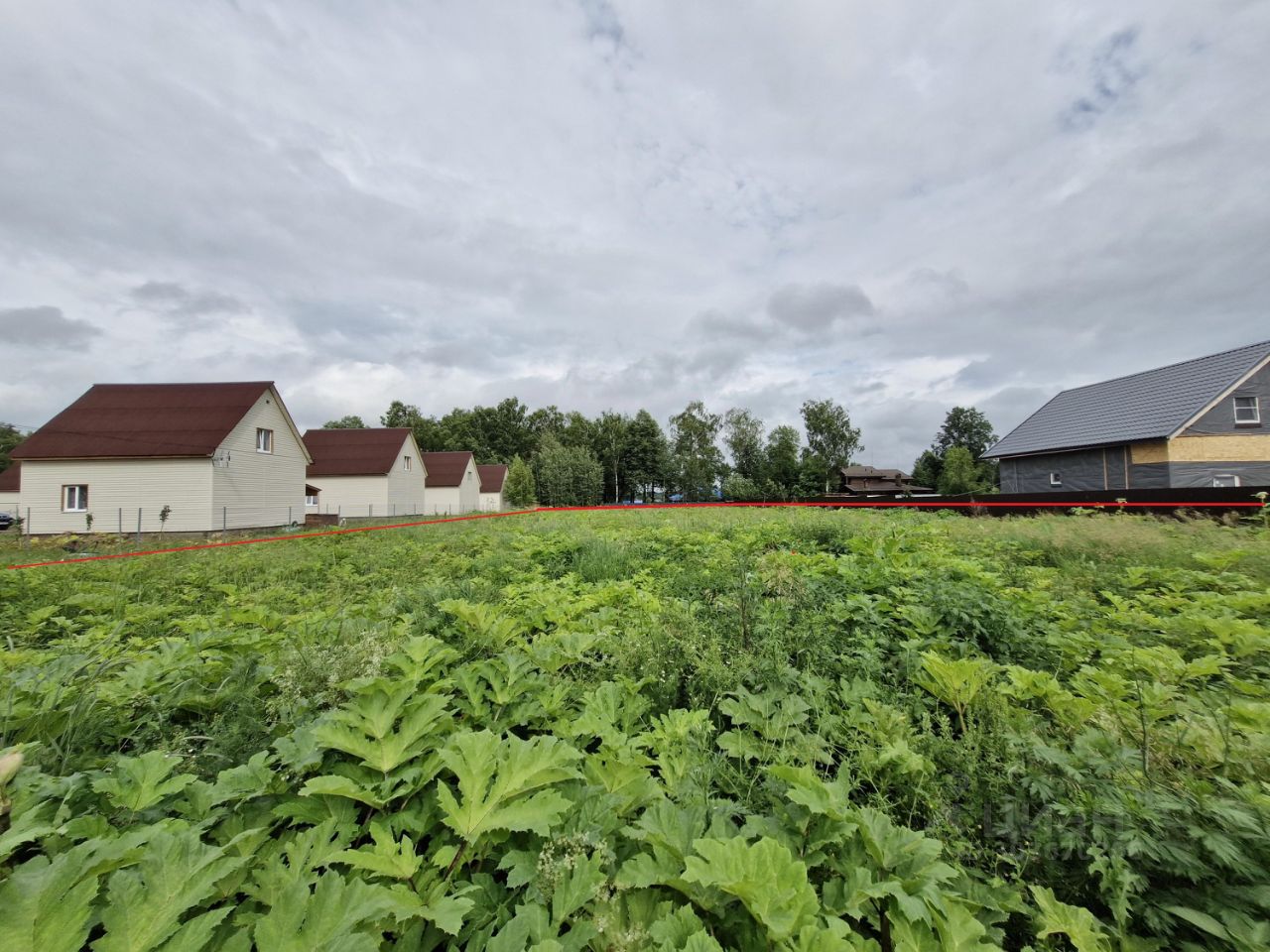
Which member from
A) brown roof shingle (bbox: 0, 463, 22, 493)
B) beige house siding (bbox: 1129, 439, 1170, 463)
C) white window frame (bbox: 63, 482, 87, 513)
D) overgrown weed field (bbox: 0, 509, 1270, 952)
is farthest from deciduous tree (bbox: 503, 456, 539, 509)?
overgrown weed field (bbox: 0, 509, 1270, 952)

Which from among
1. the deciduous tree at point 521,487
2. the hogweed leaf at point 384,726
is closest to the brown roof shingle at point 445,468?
the deciduous tree at point 521,487

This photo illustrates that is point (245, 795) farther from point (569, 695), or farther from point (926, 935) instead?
point (926, 935)

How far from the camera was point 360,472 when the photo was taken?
2981cm

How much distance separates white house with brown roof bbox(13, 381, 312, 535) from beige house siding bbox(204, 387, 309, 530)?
46mm

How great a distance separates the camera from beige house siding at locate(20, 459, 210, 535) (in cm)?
1892

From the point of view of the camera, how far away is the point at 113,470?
1945 cm

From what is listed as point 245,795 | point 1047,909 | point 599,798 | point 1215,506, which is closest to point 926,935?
point 1047,909

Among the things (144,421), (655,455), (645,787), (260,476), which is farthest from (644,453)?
(645,787)

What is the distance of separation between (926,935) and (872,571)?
382 cm

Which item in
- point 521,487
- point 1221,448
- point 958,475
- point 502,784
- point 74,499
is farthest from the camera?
point 958,475

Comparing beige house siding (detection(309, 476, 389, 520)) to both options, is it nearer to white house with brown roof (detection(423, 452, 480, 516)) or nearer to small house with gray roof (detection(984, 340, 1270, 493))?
white house with brown roof (detection(423, 452, 480, 516))

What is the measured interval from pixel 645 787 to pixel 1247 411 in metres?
29.4

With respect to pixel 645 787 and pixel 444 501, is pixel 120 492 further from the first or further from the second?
pixel 645 787

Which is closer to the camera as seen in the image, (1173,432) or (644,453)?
(1173,432)
